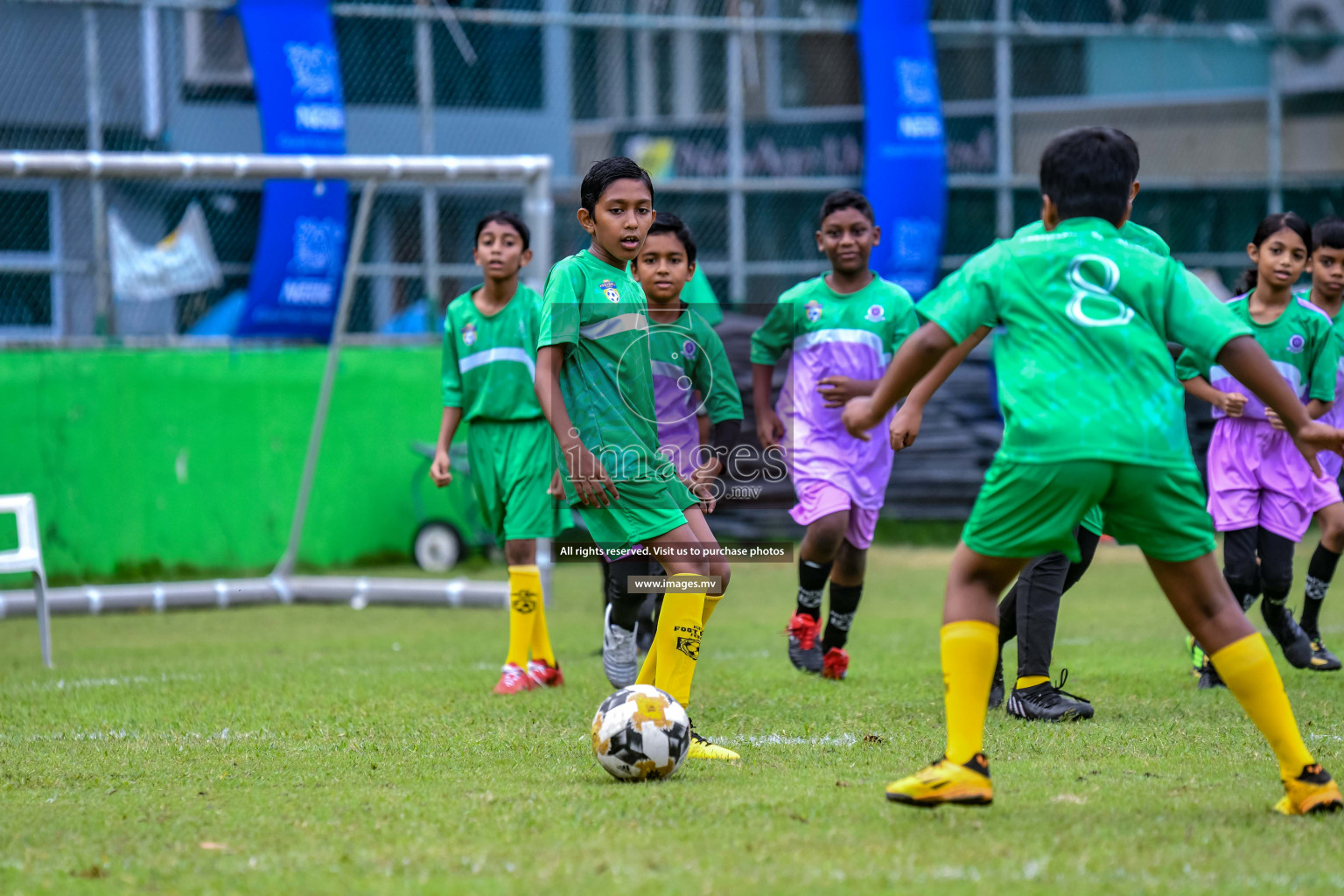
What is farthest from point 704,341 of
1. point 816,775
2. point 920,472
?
point 920,472

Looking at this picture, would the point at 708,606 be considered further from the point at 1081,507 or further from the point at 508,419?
the point at 508,419

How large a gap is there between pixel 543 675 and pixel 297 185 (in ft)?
22.8

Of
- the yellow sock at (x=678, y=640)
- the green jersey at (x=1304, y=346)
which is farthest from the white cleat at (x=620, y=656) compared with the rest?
the green jersey at (x=1304, y=346)

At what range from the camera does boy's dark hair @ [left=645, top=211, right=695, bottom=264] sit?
6527 millimetres

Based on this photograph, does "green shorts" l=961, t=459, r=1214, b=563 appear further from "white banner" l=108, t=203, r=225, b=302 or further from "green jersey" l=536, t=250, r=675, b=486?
"white banner" l=108, t=203, r=225, b=302

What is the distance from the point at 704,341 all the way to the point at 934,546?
8017mm

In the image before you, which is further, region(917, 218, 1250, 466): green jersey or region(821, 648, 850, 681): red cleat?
region(821, 648, 850, 681): red cleat

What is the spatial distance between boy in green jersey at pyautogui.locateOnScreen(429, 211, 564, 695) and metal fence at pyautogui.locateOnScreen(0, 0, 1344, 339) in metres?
6.07

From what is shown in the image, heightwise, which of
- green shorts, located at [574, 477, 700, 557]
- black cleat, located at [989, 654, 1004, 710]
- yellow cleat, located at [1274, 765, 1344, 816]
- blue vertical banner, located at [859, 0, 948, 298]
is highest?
blue vertical banner, located at [859, 0, 948, 298]

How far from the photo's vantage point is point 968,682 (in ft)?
12.8

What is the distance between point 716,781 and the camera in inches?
172

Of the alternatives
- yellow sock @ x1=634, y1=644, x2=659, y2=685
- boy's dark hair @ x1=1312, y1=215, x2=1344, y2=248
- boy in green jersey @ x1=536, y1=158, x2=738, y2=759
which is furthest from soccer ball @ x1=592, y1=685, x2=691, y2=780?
boy's dark hair @ x1=1312, y1=215, x2=1344, y2=248

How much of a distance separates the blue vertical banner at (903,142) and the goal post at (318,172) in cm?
418

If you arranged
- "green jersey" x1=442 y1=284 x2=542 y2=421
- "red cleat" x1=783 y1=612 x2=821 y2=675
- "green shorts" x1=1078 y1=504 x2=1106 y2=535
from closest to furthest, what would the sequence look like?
"green shorts" x1=1078 y1=504 x2=1106 y2=535 < "red cleat" x1=783 y1=612 x2=821 y2=675 < "green jersey" x1=442 y1=284 x2=542 y2=421
